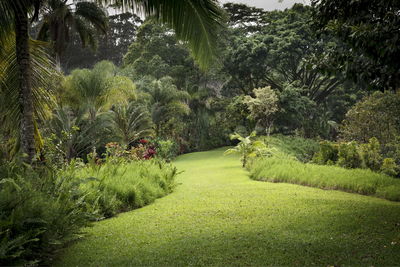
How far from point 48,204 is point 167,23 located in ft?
10.7

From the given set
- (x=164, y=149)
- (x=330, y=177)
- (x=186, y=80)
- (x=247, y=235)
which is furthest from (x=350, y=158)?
(x=186, y=80)

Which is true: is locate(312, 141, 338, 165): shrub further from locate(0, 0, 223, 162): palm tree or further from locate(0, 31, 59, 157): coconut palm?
locate(0, 31, 59, 157): coconut palm

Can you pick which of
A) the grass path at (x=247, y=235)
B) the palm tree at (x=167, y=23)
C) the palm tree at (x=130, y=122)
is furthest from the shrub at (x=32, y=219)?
the palm tree at (x=130, y=122)

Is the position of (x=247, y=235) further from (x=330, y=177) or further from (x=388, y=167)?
(x=388, y=167)

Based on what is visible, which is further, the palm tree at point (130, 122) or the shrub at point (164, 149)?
the palm tree at point (130, 122)

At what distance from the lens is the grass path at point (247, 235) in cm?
402

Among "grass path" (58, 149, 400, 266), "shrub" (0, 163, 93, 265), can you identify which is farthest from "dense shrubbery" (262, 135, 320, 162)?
"shrub" (0, 163, 93, 265)

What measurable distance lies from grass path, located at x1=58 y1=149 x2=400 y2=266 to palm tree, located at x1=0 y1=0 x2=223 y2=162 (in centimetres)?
215

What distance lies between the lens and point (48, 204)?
157 inches

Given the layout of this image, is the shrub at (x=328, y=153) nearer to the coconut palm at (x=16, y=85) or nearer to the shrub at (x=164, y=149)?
the shrub at (x=164, y=149)

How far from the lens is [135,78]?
82.0 feet

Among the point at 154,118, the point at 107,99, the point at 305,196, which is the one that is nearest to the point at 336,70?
the point at 305,196

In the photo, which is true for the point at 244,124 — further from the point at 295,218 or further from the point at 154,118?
the point at 295,218

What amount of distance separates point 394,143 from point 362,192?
21.3ft
